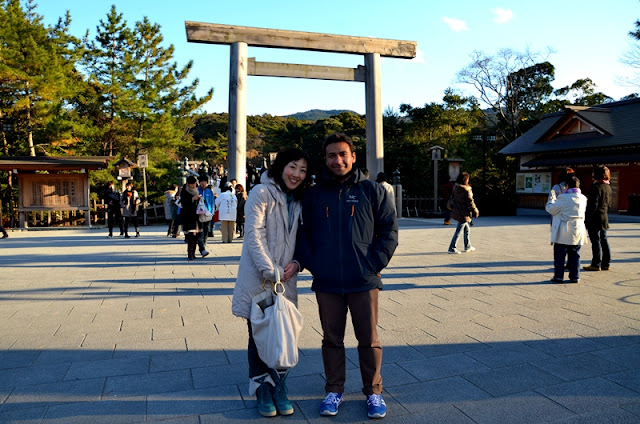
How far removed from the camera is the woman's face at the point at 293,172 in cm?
300

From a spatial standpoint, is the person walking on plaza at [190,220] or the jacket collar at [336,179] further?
the person walking on plaza at [190,220]

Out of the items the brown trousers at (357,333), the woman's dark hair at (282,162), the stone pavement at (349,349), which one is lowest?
the stone pavement at (349,349)

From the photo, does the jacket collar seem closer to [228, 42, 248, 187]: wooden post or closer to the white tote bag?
the white tote bag

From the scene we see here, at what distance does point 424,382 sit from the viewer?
135 inches

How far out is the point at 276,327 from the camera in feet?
9.14

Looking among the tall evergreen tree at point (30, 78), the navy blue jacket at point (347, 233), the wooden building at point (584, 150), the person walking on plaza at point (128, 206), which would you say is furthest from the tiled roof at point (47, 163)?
the wooden building at point (584, 150)

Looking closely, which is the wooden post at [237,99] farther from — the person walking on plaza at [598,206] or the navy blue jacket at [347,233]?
the navy blue jacket at [347,233]

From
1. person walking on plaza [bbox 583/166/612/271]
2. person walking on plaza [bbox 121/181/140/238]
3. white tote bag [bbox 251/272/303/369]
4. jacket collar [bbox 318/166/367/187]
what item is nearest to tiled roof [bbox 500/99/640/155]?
person walking on plaza [bbox 583/166/612/271]

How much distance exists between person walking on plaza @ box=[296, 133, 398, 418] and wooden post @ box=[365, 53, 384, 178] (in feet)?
28.5

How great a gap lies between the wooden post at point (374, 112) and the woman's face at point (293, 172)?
873 centimetres

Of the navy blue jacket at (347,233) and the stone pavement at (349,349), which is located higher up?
the navy blue jacket at (347,233)

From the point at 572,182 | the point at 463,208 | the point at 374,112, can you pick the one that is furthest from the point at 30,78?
the point at 572,182

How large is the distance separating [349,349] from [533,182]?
24.9 meters

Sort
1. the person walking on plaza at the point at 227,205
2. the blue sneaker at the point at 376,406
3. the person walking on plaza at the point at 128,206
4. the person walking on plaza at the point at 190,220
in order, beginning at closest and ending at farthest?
1. the blue sneaker at the point at 376,406
2. the person walking on plaza at the point at 190,220
3. the person walking on plaza at the point at 227,205
4. the person walking on plaza at the point at 128,206
